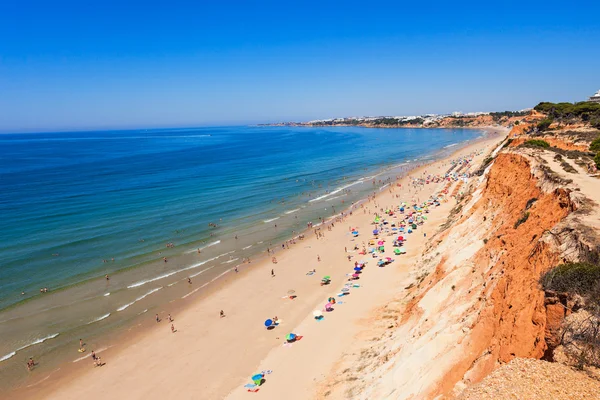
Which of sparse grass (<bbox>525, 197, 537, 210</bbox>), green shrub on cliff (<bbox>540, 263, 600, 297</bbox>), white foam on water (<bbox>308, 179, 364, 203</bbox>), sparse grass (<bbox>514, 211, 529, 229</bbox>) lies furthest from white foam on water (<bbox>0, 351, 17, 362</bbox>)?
white foam on water (<bbox>308, 179, 364, 203</bbox>)

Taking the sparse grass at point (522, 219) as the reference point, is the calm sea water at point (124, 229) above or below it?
below

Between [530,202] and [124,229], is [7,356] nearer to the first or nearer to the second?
[124,229]

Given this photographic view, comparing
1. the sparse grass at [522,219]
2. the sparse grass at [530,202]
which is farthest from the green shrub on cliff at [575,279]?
the sparse grass at [530,202]

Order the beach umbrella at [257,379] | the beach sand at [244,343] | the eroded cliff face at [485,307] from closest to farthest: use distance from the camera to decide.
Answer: the eroded cliff face at [485,307]
the beach umbrella at [257,379]
the beach sand at [244,343]

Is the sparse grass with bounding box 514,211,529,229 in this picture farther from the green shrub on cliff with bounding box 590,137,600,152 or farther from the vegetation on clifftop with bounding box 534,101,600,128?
the vegetation on clifftop with bounding box 534,101,600,128

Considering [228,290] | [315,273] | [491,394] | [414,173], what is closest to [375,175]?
[414,173]

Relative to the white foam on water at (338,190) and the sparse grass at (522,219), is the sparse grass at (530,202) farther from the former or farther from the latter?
the white foam on water at (338,190)

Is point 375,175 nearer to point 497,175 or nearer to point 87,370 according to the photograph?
point 497,175
